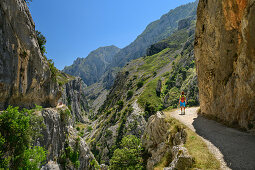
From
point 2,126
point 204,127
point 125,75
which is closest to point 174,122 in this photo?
point 204,127

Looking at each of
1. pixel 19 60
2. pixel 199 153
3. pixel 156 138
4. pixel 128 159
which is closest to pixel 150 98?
pixel 128 159

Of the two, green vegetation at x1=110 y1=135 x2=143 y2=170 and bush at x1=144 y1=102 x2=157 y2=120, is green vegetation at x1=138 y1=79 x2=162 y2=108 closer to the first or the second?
bush at x1=144 y1=102 x2=157 y2=120

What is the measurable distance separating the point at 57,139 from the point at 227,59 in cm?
3182

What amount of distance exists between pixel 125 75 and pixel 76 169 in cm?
17024

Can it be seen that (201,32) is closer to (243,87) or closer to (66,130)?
(243,87)

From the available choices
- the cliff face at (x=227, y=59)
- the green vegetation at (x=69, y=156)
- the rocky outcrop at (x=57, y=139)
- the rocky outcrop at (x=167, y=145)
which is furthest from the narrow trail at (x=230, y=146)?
the green vegetation at (x=69, y=156)

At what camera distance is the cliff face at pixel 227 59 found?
45.8ft

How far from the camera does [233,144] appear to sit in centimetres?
1270

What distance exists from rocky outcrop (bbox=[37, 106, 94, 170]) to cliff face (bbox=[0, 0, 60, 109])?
14.7 feet

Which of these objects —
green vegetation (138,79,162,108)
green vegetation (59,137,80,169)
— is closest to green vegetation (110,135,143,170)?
green vegetation (59,137,80,169)

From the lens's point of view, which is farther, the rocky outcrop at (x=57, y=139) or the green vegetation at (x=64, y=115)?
the green vegetation at (x=64, y=115)

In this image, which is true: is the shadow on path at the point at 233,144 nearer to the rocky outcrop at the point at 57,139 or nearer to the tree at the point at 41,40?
the rocky outcrop at the point at 57,139

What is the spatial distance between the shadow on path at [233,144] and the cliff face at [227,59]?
1.69 m

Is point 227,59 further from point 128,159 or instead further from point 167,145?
point 128,159
